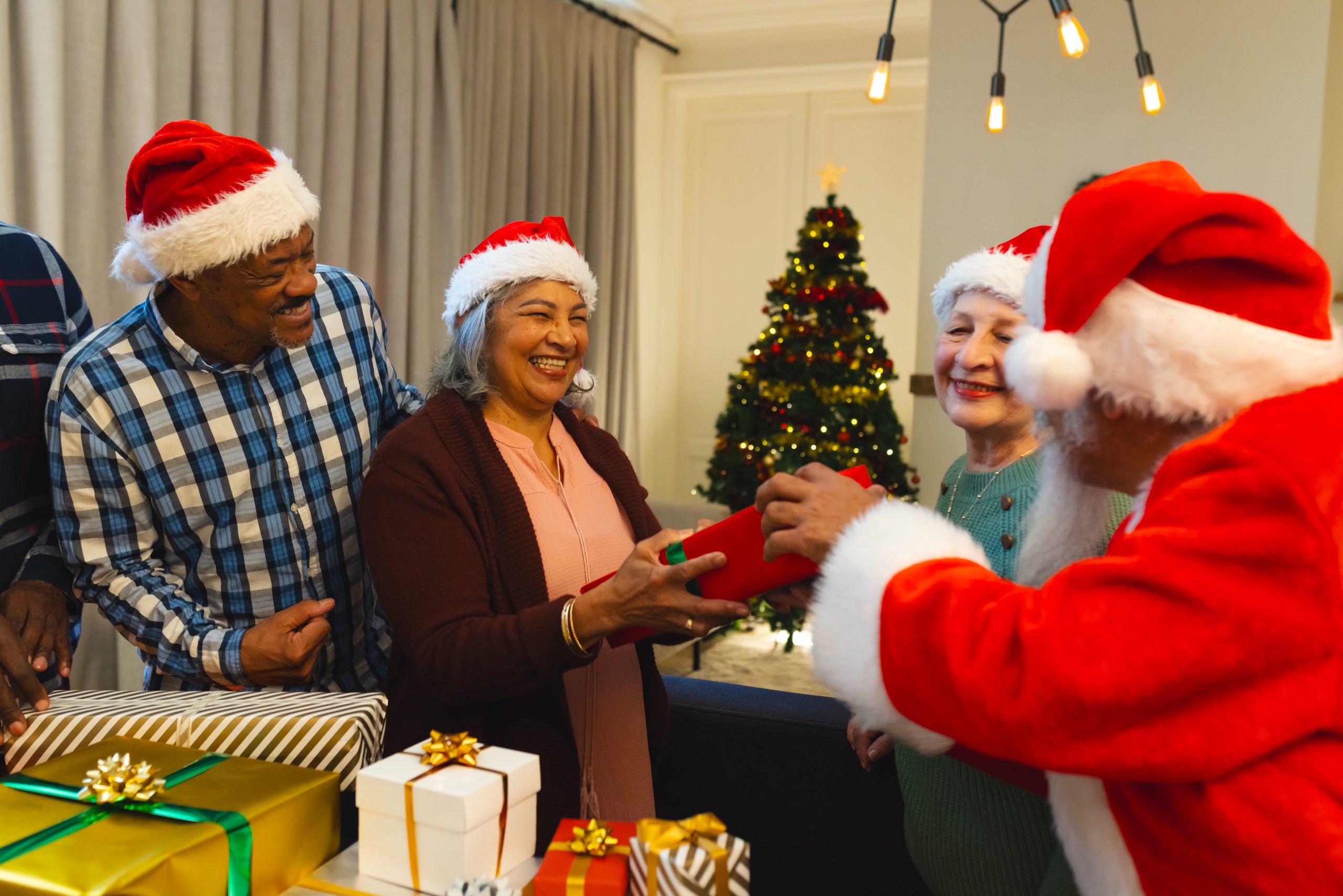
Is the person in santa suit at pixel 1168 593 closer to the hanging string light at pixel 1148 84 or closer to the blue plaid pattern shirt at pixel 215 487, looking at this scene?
the blue plaid pattern shirt at pixel 215 487

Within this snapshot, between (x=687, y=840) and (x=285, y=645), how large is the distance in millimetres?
807

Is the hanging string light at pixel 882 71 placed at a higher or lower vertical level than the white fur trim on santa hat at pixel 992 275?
higher

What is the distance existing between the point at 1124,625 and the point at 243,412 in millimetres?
1406

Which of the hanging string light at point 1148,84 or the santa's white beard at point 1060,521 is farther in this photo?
the hanging string light at point 1148,84

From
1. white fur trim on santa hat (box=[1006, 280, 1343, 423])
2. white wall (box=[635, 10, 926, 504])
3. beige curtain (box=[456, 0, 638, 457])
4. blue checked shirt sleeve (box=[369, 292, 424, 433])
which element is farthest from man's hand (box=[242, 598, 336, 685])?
white wall (box=[635, 10, 926, 504])

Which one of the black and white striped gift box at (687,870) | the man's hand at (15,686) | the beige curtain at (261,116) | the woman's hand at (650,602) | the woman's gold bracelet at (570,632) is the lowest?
the black and white striped gift box at (687,870)

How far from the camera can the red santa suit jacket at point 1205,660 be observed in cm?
78

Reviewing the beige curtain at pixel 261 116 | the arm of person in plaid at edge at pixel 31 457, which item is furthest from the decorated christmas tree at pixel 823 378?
the arm of person in plaid at edge at pixel 31 457

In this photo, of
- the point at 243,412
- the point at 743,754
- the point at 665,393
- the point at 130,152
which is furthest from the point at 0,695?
the point at 665,393

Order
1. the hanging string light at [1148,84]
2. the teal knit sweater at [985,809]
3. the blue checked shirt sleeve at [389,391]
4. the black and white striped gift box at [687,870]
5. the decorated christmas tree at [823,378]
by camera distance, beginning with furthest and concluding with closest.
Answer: the decorated christmas tree at [823,378] → the hanging string light at [1148,84] → the blue checked shirt sleeve at [389,391] → the teal knit sweater at [985,809] → the black and white striped gift box at [687,870]

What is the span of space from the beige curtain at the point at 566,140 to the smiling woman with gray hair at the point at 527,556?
3090 mm

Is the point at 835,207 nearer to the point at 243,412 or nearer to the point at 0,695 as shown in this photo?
the point at 243,412

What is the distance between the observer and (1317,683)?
79 cm

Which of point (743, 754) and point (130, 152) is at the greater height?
point (130, 152)
